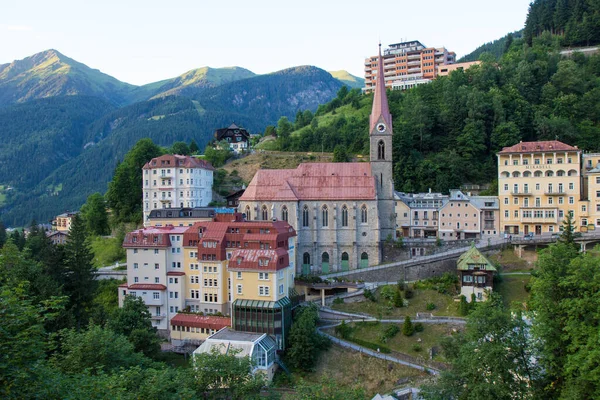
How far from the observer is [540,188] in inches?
2383

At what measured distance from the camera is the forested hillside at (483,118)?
74.1 metres

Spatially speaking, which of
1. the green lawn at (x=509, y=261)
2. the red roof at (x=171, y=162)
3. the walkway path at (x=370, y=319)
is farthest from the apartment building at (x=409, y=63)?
the walkway path at (x=370, y=319)

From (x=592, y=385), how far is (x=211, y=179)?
65.6 meters

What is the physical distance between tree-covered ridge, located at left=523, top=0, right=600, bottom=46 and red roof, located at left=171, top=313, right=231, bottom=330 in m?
91.7

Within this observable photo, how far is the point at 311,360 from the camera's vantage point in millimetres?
44344

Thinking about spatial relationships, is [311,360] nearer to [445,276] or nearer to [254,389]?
[254,389]

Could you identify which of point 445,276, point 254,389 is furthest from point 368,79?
point 254,389

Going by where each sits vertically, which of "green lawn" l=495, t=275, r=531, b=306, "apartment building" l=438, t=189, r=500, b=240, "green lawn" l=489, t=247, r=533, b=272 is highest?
"apartment building" l=438, t=189, r=500, b=240

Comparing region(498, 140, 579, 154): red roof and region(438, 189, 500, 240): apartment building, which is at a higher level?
region(498, 140, 579, 154): red roof

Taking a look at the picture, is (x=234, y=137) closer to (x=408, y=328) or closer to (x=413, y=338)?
(x=408, y=328)

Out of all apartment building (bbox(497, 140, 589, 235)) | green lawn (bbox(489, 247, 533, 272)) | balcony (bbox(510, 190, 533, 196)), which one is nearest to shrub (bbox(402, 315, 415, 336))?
green lawn (bbox(489, 247, 533, 272))

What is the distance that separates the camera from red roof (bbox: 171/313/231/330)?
156 feet

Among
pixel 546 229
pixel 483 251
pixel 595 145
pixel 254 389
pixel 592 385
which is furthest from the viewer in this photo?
pixel 595 145

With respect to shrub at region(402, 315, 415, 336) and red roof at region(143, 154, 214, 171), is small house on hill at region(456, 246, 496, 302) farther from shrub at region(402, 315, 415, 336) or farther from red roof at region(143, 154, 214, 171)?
red roof at region(143, 154, 214, 171)
